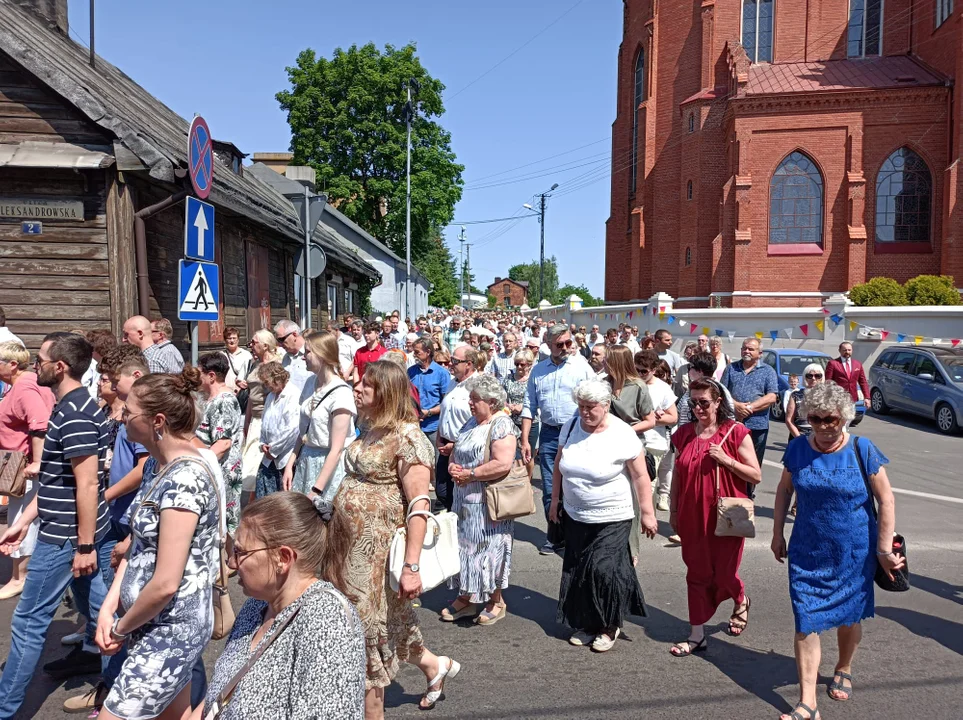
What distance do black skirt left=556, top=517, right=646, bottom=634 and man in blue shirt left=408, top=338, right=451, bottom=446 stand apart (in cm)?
354

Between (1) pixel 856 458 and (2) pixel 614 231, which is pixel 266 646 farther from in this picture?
(2) pixel 614 231

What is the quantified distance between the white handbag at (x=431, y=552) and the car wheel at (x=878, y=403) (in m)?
16.7

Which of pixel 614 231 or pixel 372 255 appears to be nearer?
pixel 372 255

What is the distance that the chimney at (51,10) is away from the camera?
1259 cm

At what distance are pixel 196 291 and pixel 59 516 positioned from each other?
3.64 m

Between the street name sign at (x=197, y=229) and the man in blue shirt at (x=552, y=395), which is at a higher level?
the street name sign at (x=197, y=229)

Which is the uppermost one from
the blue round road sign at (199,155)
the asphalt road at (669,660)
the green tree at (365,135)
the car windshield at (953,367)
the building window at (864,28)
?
the building window at (864,28)

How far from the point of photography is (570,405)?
6.91 metres

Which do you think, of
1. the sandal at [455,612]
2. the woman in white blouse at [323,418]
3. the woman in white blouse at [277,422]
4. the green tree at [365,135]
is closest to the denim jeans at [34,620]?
the woman in white blouse at [323,418]

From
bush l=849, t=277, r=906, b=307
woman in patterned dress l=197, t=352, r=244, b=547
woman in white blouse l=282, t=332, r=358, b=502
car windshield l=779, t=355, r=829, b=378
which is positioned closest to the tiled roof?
bush l=849, t=277, r=906, b=307

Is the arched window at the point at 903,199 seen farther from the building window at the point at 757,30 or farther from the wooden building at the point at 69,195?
the wooden building at the point at 69,195

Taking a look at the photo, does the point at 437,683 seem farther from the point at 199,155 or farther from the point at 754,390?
the point at 199,155

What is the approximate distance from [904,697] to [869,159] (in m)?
31.8

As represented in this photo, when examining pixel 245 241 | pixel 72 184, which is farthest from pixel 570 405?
pixel 245 241
